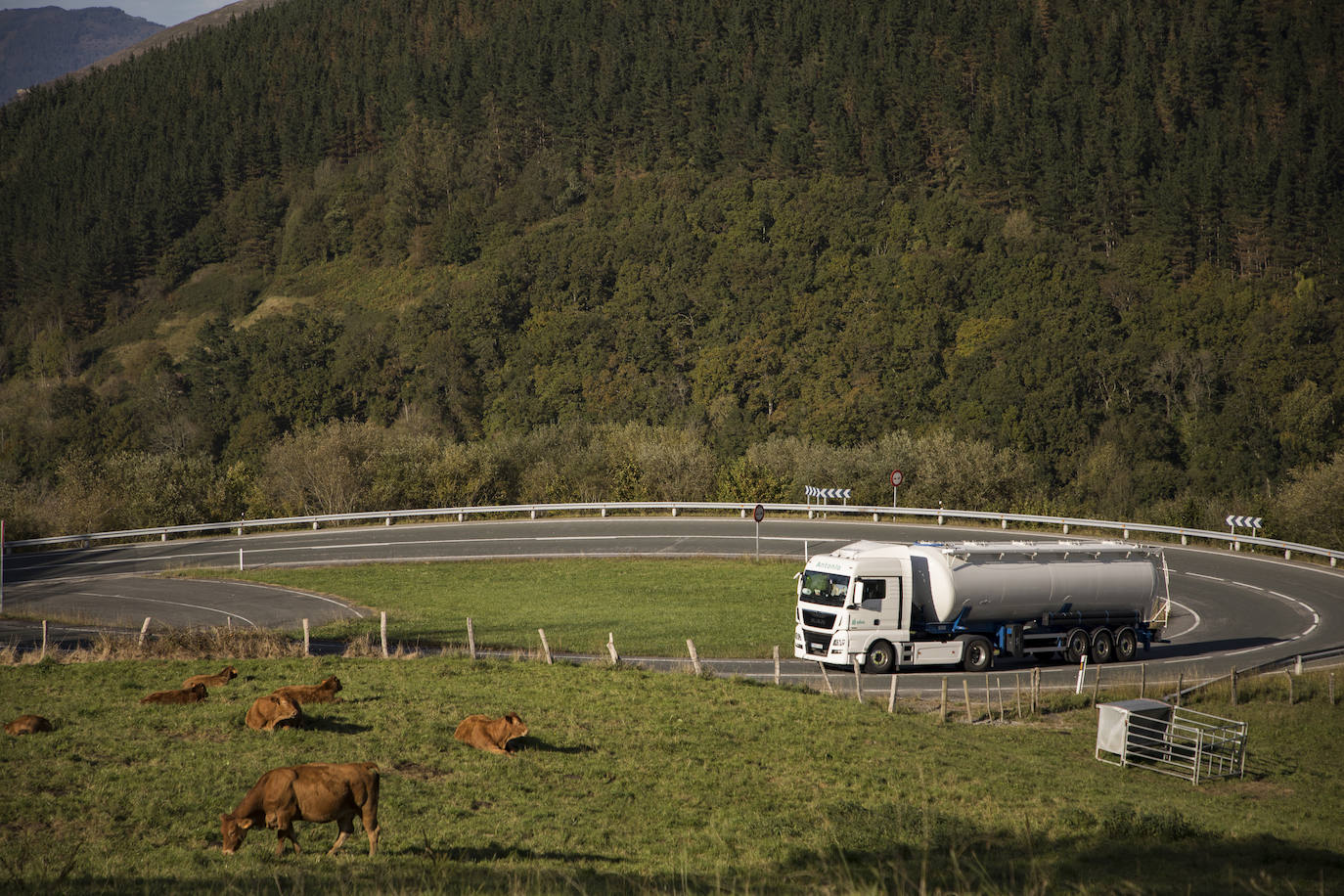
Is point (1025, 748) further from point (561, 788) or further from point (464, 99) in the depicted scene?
point (464, 99)

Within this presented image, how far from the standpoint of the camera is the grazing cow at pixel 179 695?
708 inches

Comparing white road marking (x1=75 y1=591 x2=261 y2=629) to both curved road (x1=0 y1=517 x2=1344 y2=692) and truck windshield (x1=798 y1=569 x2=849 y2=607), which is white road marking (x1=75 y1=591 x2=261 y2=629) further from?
truck windshield (x1=798 y1=569 x2=849 y2=607)

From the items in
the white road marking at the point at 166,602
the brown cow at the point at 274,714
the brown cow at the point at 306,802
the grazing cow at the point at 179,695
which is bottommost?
the white road marking at the point at 166,602

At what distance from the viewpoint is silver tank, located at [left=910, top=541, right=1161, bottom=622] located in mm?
28797

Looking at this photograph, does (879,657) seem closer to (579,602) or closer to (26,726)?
(579,602)

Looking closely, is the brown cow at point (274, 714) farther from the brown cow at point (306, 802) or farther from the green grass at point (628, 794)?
the brown cow at point (306, 802)

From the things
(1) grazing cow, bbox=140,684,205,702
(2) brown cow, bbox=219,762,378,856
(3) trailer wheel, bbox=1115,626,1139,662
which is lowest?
(3) trailer wheel, bbox=1115,626,1139,662

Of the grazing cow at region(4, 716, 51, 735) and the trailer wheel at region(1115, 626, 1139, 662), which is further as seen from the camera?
the trailer wheel at region(1115, 626, 1139, 662)

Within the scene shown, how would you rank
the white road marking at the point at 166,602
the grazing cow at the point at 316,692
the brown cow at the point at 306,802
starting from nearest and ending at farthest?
the brown cow at the point at 306,802
the grazing cow at the point at 316,692
the white road marking at the point at 166,602

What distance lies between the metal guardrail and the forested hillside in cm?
416

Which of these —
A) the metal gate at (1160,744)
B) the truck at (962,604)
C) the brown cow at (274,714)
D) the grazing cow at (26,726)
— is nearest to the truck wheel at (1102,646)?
the truck at (962,604)

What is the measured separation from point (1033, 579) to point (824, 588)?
578 cm

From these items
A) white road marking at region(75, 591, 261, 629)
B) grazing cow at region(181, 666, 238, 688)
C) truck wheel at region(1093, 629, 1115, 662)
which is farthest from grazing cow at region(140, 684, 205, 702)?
truck wheel at region(1093, 629, 1115, 662)

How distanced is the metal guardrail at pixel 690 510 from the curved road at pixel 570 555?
30.7 inches
